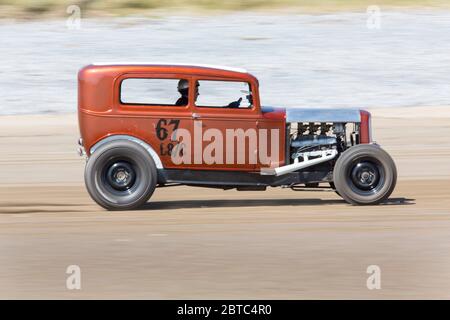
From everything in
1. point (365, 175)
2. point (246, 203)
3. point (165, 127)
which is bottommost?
point (246, 203)

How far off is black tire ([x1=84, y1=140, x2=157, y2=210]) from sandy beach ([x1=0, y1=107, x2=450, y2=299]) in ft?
0.59

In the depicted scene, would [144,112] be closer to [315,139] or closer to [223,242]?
[315,139]

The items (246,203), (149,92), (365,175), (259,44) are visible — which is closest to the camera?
(365,175)

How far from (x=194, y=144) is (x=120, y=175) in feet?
2.83

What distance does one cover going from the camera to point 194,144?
38.5 feet

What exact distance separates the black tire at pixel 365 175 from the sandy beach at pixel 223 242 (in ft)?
0.51

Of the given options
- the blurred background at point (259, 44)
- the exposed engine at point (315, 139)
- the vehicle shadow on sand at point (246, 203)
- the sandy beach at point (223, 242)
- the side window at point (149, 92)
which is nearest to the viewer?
the sandy beach at point (223, 242)

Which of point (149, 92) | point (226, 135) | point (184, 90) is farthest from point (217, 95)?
point (226, 135)

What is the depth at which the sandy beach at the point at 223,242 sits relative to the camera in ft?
27.6

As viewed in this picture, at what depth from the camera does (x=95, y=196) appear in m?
11.8

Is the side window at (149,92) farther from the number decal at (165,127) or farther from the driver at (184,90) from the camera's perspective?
the number decal at (165,127)

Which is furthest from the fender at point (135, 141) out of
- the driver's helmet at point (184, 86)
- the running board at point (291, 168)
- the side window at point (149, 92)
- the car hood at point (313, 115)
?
the side window at point (149, 92)

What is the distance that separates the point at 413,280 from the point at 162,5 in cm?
2355

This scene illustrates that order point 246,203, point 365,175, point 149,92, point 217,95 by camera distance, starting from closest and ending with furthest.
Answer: point 365,175 < point 246,203 < point 217,95 < point 149,92
